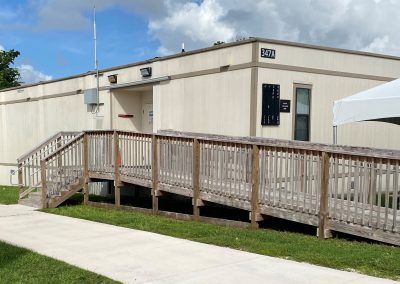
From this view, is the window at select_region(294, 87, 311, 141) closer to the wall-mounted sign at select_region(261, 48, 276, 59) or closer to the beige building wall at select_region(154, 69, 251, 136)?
the wall-mounted sign at select_region(261, 48, 276, 59)

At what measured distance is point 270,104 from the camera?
414 inches

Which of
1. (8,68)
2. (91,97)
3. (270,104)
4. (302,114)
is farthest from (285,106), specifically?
(8,68)

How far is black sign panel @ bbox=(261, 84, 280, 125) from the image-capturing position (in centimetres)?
1043

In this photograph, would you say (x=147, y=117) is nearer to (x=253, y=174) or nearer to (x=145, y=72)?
(x=145, y=72)

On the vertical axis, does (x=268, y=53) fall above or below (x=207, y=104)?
above

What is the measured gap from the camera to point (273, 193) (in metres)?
7.91

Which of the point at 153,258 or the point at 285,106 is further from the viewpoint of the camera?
the point at 285,106

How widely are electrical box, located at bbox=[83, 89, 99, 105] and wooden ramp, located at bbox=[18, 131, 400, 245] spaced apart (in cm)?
401

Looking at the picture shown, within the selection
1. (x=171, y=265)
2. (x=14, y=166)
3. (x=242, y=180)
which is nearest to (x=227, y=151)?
(x=242, y=180)

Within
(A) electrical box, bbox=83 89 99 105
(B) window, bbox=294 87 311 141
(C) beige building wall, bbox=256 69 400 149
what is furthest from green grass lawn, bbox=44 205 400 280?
(A) electrical box, bbox=83 89 99 105

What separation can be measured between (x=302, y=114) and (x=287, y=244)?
500 cm

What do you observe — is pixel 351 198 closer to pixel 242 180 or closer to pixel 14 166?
pixel 242 180

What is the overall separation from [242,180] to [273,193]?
0.73 meters

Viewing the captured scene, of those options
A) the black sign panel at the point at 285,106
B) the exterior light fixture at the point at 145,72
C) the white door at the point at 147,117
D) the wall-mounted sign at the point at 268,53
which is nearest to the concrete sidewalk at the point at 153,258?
the black sign panel at the point at 285,106
